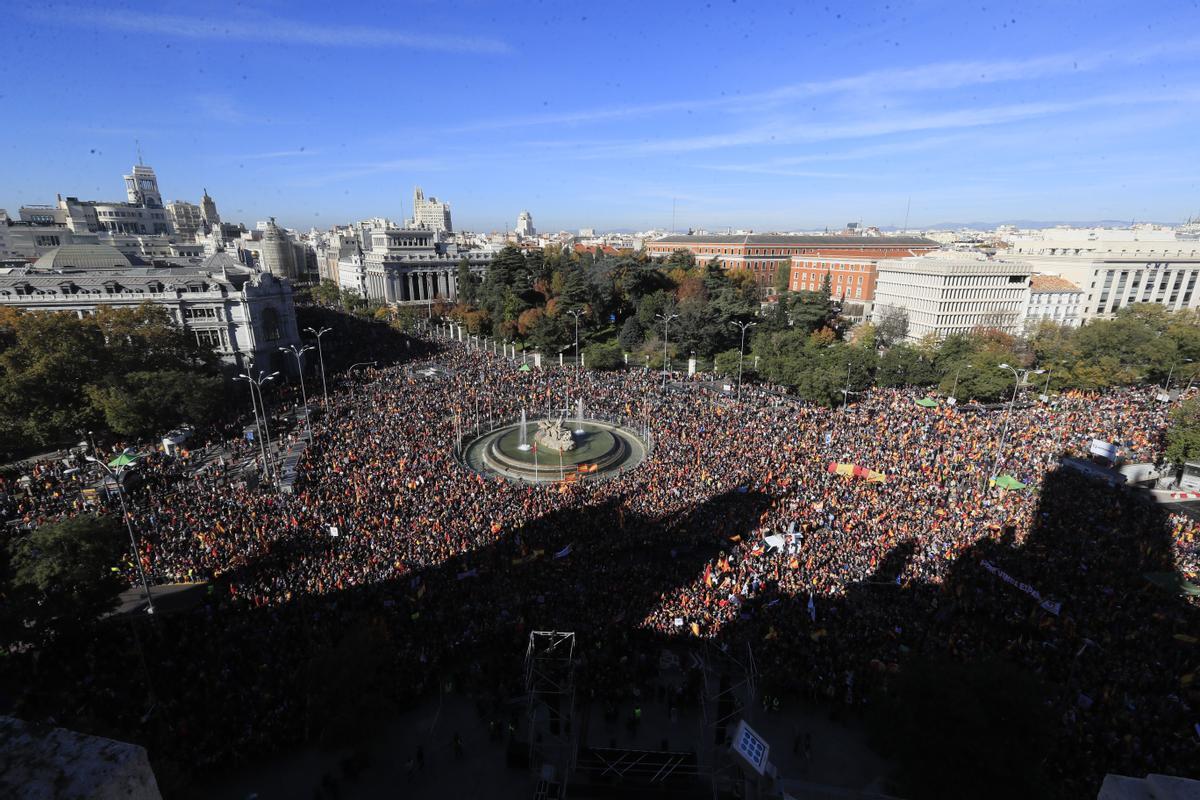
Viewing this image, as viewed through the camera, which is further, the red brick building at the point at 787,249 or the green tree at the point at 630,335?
the red brick building at the point at 787,249

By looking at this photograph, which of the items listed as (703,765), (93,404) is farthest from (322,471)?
(703,765)

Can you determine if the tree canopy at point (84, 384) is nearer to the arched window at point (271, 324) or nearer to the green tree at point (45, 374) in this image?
the green tree at point (45, 374)

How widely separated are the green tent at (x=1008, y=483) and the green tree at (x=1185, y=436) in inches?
358

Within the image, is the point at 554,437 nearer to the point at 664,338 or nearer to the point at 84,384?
the point at 84,384

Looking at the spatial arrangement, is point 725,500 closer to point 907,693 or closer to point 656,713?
point 656,713

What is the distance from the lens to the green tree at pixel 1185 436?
26.2 m

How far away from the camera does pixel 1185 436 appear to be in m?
A: 26.4

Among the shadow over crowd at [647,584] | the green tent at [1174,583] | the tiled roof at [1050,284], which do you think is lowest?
the shadow over crowd at [647,584]

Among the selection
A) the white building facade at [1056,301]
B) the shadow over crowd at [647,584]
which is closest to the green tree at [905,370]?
the shadow over crowd at [647,584]

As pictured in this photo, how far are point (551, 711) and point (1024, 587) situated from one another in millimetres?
14364

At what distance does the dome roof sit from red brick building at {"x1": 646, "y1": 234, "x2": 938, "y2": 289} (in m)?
75.4

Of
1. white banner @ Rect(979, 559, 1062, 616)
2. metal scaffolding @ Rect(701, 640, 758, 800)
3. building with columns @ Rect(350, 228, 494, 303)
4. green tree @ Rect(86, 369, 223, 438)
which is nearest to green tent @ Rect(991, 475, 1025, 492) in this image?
white banner @ Rect(979, 559, 1062, 616)

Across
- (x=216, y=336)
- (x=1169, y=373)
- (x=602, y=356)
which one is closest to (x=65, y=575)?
(x=216, y=336)

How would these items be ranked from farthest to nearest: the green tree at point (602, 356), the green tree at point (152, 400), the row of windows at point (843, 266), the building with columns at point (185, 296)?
the row of windows at point (843, 266)
the green tree at point (602, 356)
the building with columns at point (185, 296)
the green tree at point (152, 400)
